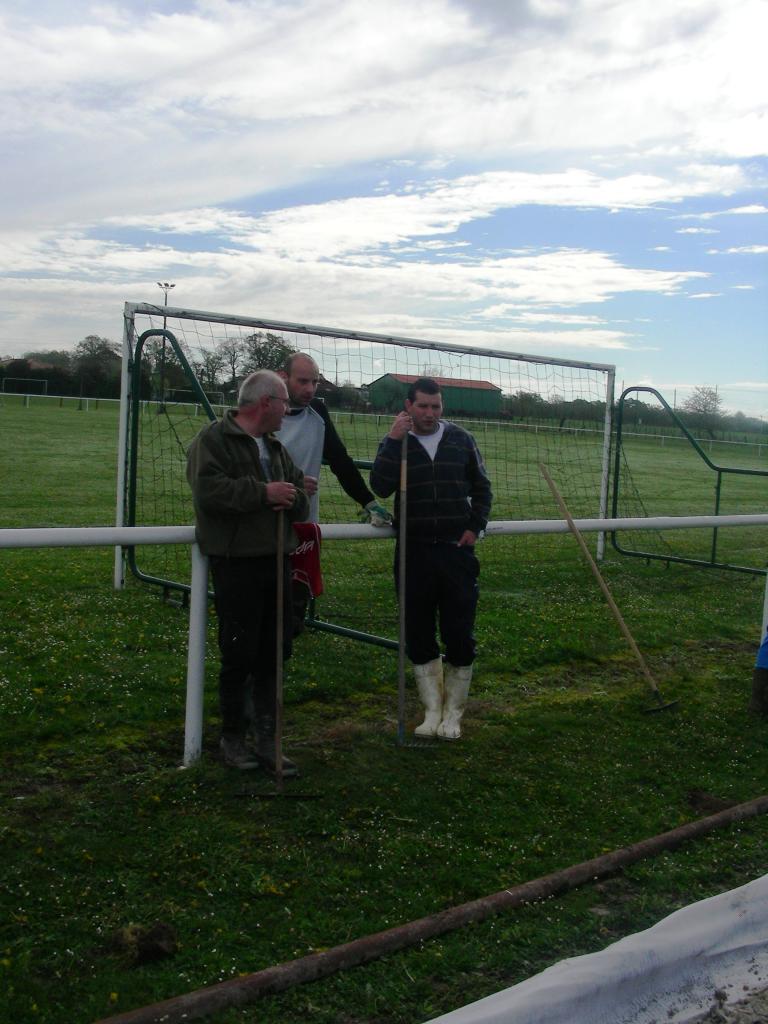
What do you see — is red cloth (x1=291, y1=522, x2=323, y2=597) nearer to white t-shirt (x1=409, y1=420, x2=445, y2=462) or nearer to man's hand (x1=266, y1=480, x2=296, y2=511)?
white t-shirt (x1=409, y1=420, x2=445, y2=462)

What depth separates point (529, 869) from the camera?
4.05 m

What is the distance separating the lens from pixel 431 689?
564cm

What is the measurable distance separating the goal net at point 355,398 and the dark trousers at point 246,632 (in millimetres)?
2374

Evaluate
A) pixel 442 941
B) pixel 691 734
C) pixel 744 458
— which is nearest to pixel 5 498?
pixel 691 734

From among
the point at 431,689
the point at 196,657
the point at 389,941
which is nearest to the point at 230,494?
the point at 196,657

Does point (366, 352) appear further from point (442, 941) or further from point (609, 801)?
point (442, 941)

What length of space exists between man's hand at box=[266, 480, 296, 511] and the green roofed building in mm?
3614

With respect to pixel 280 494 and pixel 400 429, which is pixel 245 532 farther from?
pixel 400 429

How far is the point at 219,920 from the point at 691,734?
11.0ft

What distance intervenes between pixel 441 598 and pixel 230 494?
1.59 metres

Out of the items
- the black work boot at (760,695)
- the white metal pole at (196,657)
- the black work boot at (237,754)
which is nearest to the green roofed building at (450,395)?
the black work boot at (760,695)

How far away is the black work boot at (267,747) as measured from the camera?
4.77 m

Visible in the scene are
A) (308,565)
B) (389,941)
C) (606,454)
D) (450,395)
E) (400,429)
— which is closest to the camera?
(389,941)

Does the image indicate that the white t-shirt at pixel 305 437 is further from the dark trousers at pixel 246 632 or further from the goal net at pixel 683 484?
the goal net at pixel 683 484
